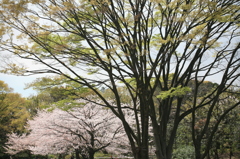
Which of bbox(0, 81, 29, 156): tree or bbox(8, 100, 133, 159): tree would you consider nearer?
bbox(8, 100, 133, 159): tree

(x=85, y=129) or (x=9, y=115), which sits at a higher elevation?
(x=9, y=115)

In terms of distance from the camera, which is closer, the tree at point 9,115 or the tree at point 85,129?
the tree at point 85,129

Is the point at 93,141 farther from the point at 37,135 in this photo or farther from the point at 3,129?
the point at 3,129

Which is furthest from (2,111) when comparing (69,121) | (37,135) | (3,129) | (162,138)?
(162,138)

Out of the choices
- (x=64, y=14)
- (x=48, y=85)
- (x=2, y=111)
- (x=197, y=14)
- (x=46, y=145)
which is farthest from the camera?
(x=2, y=111)

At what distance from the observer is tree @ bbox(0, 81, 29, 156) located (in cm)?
1872

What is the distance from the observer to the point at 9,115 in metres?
20.0

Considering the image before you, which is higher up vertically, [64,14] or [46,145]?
[64,14]

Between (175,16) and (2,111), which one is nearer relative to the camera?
(175,16)

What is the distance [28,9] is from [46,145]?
8993mm

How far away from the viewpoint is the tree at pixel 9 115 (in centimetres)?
1872

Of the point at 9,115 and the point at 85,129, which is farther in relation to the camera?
the point at 9,115

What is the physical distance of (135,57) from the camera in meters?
5.57

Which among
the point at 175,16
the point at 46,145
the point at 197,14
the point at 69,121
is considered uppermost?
the point at 175,16
